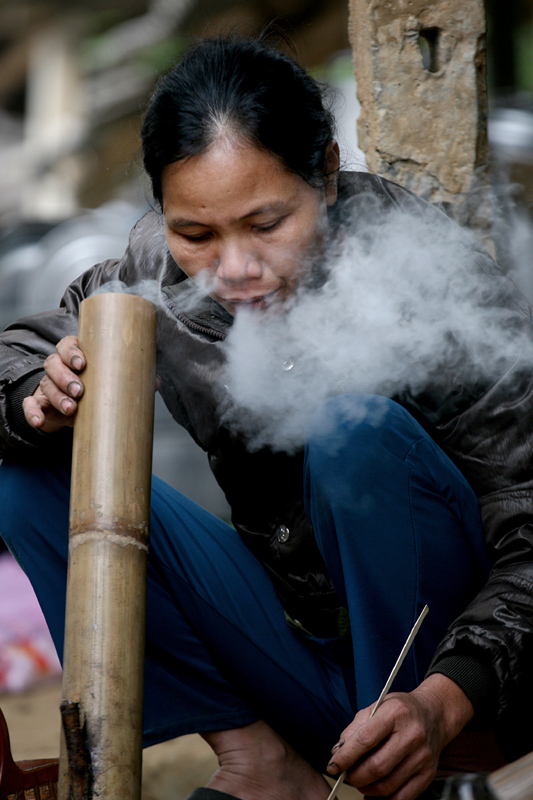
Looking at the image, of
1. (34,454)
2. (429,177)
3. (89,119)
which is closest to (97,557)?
(34,454)

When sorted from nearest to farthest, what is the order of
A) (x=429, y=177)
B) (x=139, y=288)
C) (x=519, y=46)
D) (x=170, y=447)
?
(x=139, y=288), (x=429, y=177), (x=170, y=447), (x=519, y=46)

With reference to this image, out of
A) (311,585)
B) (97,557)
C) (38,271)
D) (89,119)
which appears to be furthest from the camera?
(89,119)

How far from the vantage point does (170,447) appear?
4766 millimetres

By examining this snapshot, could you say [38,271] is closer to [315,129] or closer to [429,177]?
[429,177]

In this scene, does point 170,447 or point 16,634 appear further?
point 170,447

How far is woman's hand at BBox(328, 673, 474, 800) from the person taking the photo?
4.91 ft

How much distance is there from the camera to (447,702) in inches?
63.3

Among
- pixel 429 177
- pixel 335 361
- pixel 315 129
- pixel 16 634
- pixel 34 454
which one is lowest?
pixel 16 634

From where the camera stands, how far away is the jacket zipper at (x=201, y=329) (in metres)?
2.23

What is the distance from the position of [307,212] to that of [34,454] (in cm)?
85

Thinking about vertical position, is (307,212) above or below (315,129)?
below

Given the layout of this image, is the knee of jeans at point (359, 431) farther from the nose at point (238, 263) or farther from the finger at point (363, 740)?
the finger at point (363, 740)

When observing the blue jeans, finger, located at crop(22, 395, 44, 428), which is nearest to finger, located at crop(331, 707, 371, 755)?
the blue jeans

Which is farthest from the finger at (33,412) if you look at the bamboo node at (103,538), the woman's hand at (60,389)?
the bamboo node at (103,538)
